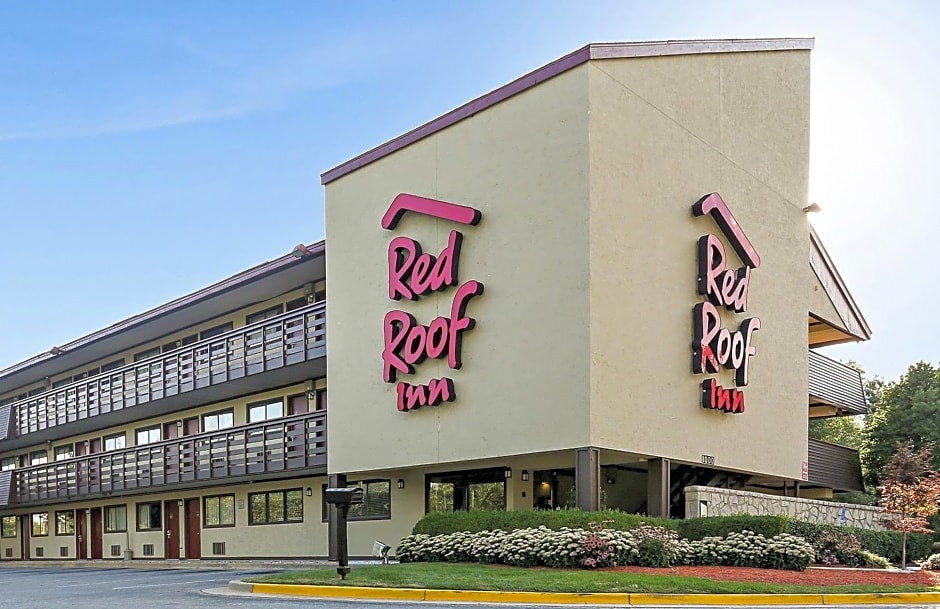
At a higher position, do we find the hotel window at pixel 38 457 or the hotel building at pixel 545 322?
the hotel building at pixel 545 322

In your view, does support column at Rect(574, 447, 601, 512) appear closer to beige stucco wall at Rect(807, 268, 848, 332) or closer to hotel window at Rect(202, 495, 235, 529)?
beige stucco wall at Rect(807, 268, 848, 332)

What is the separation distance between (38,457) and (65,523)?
15.9 feet

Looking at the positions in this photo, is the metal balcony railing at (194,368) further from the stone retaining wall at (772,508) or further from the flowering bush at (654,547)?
the flowering bush at (654,547)

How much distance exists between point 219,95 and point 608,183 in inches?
380

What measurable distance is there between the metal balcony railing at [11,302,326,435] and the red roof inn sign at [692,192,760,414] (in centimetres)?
1029

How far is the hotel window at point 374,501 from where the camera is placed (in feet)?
93.2

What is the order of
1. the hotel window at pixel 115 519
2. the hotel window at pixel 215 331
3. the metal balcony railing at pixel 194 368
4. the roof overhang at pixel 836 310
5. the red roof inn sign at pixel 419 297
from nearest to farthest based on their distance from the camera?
1. the red roof inn sign at pixel 419 297
2. the metal balcony railing at pixel 194 368
3. the roof overhang at pixel 836 310
4. the hotel window at pixel 215 331
5. the hotel window at pixel 115 519

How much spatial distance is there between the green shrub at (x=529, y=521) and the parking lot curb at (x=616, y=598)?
3896 mm

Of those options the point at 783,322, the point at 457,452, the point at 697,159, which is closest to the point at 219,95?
the point at 457,452

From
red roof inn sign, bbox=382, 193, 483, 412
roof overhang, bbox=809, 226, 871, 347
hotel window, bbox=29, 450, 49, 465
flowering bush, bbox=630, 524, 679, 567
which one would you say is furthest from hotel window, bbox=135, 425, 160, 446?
flowering bush, bbox=630, 524, 679, 567

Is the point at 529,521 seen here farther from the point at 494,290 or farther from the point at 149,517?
the point at 149,517

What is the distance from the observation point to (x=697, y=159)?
81.7ft

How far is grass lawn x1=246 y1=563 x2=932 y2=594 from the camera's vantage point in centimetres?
1548

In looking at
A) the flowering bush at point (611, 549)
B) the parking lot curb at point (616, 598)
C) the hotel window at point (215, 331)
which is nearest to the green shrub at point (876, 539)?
the flowering bush at point (611, 549)
